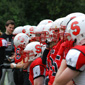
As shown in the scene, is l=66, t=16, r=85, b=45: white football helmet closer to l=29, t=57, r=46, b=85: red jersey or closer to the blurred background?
l=29, t=57, r=46, b=85: red jersey

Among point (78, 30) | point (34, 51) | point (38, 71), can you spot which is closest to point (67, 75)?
point (78, 30)

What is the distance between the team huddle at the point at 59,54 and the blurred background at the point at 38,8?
13.5m

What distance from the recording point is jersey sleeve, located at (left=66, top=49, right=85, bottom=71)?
1997 mm

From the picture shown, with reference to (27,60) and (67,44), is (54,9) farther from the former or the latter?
(67,44)

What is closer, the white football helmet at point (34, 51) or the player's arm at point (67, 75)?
the player's arm at point (67, 75)

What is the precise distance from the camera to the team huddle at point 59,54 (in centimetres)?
205

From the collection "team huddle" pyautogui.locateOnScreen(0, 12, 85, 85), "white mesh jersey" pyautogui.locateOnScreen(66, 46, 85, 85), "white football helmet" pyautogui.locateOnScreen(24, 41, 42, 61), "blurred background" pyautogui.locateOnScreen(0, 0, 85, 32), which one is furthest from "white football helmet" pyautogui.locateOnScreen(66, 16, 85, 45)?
"blurred background" pyautogui.locateOnScreen(0, 0, 85, 32)

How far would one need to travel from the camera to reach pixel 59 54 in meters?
2.83

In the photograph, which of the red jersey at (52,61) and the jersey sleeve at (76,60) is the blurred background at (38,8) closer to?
the red jersey at (52,61)

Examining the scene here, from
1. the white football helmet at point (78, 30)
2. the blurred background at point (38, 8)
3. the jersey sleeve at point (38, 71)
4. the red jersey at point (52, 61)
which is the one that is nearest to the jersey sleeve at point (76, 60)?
the white football helmet at point (78, 30)

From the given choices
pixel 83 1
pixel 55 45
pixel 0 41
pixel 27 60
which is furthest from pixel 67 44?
pixel 83 1

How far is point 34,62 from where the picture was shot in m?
3.65

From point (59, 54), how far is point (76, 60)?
2.74 ft

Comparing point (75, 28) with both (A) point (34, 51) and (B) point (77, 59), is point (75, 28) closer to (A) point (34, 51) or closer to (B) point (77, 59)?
(B) point (77, 59)
